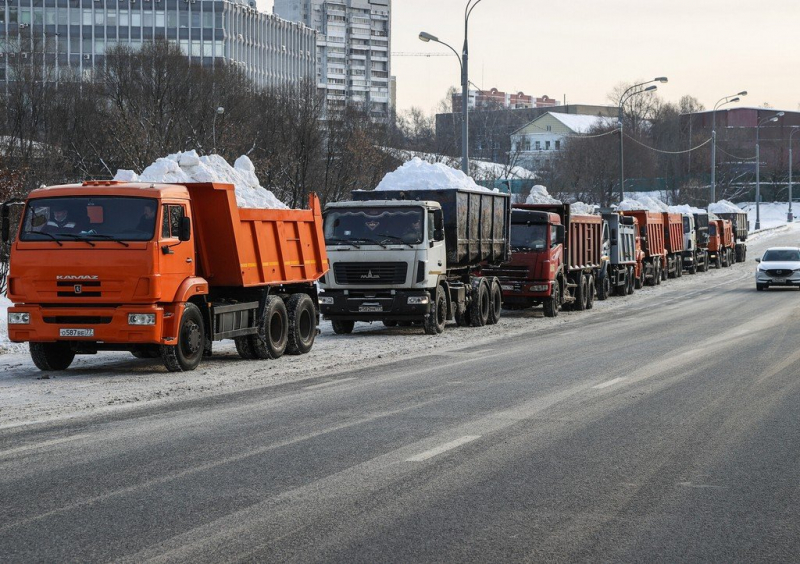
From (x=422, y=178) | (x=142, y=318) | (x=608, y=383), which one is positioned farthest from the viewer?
(x=422, y=178)

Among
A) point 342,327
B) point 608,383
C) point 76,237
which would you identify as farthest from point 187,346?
point 342,327

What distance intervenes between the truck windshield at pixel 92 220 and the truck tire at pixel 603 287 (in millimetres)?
24445

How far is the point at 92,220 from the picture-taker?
1653 cm

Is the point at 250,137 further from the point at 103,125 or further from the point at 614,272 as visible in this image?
the point at 614,272

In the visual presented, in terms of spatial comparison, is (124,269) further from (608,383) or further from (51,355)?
(608,383)

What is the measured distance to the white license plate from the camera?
16.2m

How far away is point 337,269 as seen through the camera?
2423 cm

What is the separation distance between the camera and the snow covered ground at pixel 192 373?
536 inches

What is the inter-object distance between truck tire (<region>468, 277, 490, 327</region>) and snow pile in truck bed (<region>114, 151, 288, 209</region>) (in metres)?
10.0

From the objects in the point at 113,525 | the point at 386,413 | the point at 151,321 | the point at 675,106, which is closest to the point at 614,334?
the point at 151,321

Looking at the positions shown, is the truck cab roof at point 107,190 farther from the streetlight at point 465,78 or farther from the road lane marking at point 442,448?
the streetlight at point 465,78

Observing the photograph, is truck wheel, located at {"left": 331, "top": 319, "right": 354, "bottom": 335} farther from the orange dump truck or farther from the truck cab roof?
the truck cab roof

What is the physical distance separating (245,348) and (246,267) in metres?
1.63

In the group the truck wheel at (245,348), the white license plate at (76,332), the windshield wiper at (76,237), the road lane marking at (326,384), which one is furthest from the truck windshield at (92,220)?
the truck wheel at (245,348)
